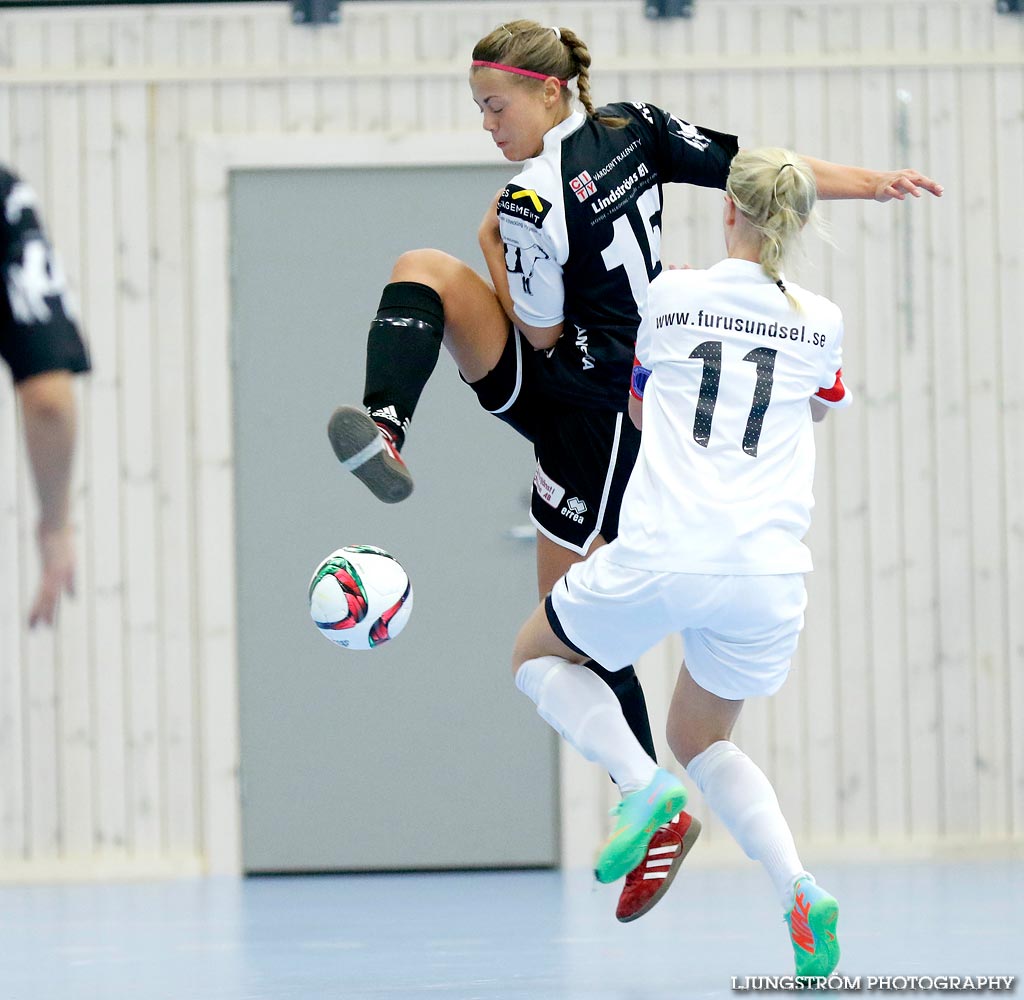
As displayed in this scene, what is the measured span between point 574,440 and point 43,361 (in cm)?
158

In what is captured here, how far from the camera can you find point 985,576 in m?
6.12

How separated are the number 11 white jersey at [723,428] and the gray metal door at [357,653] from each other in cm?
300

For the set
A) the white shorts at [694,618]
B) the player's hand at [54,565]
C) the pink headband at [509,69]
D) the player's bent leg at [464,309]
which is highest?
the pink headband at [509,69]

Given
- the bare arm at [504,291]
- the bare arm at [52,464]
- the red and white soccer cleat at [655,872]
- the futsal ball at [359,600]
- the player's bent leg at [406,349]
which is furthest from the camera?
the bare arm at [504,291]

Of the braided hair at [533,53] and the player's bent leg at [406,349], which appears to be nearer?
the player's bent leg at [406,349]

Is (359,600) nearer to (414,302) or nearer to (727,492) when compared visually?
(414,302)

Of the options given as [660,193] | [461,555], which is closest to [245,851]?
[461,555]

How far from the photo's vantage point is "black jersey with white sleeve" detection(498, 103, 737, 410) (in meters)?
3.45

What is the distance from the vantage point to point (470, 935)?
4.43m

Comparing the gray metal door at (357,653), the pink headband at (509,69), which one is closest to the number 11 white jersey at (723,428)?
the pink headband at (509,69)

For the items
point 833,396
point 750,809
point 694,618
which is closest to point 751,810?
point 750,809

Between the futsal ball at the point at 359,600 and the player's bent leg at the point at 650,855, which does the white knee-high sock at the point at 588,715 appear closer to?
the player's bent leg at the point at 650,855

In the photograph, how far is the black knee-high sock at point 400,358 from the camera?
11.1 feet

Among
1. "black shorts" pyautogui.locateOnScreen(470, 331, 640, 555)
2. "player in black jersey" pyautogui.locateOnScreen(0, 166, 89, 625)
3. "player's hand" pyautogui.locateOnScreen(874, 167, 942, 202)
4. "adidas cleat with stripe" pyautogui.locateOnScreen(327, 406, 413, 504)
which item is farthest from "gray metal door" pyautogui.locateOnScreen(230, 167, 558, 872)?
"player in black jersey" pyautogui.locateOnScreen(0, 166, 89, 625)
